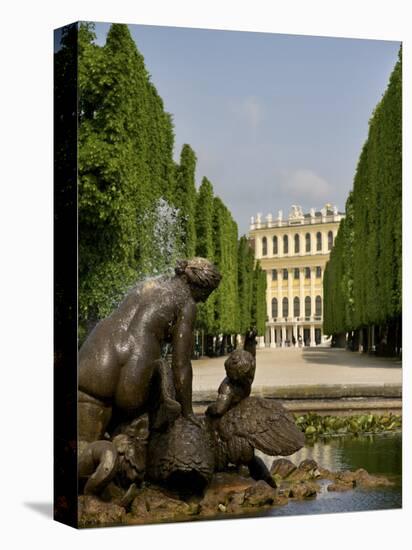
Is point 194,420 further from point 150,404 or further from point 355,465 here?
point 355,465

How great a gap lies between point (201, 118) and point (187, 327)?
7.96 ft

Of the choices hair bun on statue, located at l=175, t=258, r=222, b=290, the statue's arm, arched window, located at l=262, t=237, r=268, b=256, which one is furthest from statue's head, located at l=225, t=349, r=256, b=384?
arched window, located at l=262, t=237, r=268, b=256

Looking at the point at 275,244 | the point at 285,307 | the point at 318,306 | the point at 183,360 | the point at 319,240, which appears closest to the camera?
the point at 183,360

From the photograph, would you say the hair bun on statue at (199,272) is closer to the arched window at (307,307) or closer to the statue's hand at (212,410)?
the statue's hand at (212,410)

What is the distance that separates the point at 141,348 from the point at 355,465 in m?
3.17

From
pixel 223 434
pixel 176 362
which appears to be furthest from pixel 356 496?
pixel 176 362

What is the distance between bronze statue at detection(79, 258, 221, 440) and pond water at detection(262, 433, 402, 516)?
1795 mm

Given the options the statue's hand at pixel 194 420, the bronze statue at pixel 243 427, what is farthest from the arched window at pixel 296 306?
the statue's hand at pixel 194 420

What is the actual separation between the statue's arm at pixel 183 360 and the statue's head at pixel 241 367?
62 cm

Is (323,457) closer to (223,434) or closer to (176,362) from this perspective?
(223,434)

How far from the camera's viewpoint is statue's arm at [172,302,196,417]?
10625mm

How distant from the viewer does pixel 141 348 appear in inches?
416

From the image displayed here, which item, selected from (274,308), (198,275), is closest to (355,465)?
(274,308)

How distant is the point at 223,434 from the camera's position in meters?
11.1
